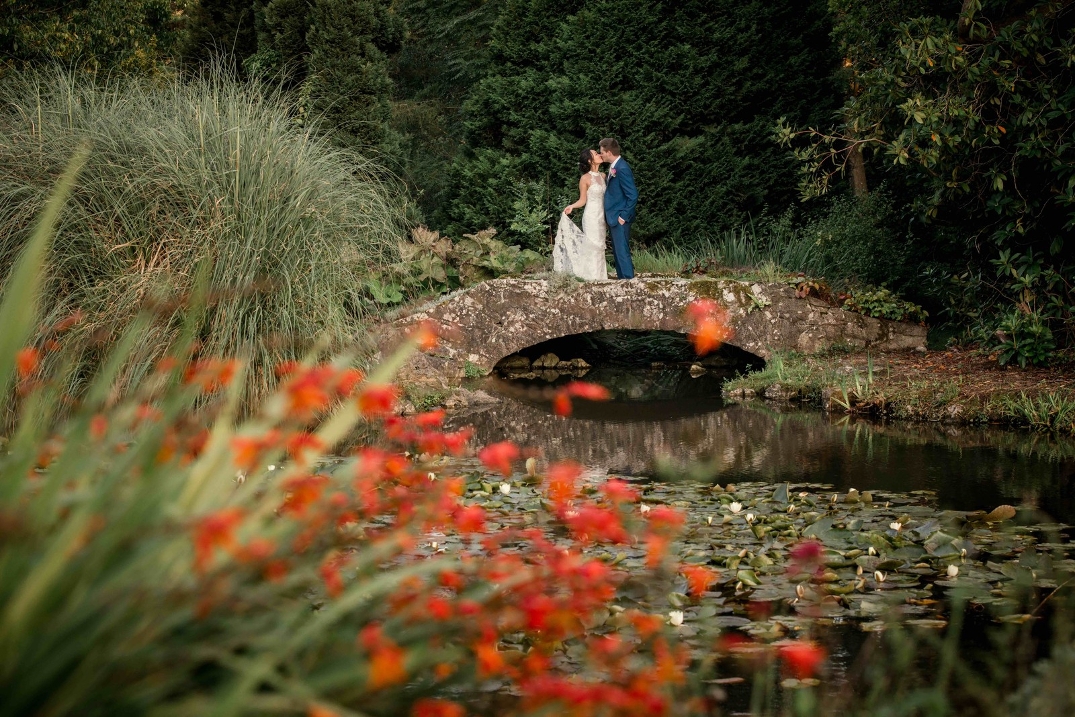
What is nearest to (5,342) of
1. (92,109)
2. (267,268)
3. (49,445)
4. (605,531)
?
(49,445)

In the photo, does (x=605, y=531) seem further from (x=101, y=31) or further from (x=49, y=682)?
(x=101, y=31)

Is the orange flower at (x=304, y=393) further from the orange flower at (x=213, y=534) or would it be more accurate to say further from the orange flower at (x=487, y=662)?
the orange flower at (x=487, y=662)

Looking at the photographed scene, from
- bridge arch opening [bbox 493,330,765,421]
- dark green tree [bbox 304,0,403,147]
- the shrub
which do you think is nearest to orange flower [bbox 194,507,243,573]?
the shrub

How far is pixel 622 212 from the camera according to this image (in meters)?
13.5

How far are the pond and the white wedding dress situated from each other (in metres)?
2.52

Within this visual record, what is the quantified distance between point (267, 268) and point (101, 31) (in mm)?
7587

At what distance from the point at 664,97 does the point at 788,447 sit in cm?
881

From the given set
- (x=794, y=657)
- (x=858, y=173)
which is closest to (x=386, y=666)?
(x=794, y=657)

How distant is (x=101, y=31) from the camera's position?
13.8m

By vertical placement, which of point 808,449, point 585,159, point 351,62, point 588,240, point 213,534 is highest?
point 351,62

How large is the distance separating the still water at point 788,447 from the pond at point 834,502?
0.02 meters

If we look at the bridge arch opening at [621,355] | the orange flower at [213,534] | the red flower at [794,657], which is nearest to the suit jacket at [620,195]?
the bridge arch opening at [621,355]

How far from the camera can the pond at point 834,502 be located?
433cm

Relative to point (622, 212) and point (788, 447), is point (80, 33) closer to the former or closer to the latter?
point (622, 212)
